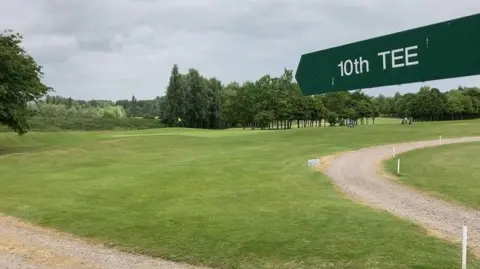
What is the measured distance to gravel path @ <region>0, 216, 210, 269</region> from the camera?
10.6 meters

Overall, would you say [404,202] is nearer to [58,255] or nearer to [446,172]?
[446,172]

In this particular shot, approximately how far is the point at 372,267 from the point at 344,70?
23.9 feet

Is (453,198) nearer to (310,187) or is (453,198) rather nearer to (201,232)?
(310,187)

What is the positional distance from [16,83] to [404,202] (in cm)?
3739

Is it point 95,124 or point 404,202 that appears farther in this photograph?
point 95,124

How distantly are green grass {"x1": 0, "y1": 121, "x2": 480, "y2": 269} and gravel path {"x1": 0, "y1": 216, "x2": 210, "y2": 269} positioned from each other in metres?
0.55

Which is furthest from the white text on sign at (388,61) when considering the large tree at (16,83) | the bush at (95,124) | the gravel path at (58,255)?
the bush at (95,124)

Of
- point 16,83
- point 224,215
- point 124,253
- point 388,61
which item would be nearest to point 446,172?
point 224,215

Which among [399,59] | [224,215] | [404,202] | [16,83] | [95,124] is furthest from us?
[95,124]

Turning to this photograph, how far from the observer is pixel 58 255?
11.4 meters

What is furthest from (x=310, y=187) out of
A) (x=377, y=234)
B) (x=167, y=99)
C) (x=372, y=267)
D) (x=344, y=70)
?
(x=167, y=99)

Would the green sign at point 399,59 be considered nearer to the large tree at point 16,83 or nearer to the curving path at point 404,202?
the curving path at point 404,202

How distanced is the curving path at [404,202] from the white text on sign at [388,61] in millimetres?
9850

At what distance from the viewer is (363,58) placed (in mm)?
3529
